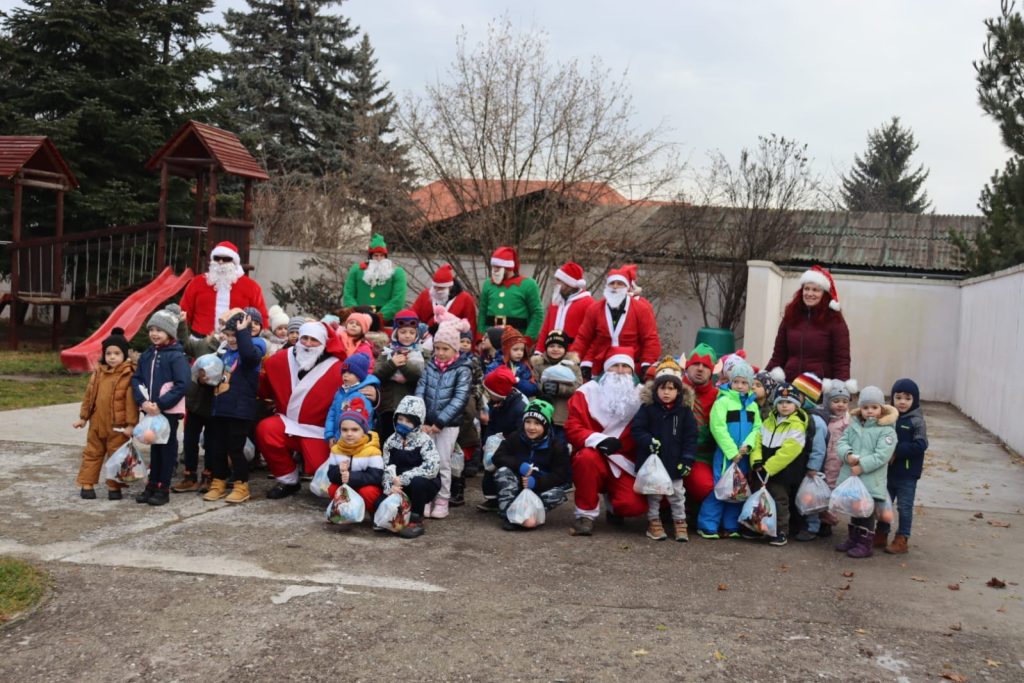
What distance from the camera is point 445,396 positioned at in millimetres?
7293

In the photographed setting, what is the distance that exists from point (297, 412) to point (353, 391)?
0.58 m

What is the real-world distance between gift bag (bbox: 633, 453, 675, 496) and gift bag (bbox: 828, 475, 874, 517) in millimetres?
1051

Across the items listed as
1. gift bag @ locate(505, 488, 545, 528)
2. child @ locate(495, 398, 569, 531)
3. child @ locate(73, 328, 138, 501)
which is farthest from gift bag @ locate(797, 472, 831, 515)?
child @ locate(73, 328, 138, 501)

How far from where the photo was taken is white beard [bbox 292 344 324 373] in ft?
24.7

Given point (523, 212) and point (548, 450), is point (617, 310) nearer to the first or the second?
point (548, 450)

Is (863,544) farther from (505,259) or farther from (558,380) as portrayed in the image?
(505,259)

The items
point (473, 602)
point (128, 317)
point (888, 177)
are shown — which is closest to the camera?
point (473, 602)

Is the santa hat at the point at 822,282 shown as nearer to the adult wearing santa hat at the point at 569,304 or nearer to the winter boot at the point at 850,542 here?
the winter boot at the point at 850,542

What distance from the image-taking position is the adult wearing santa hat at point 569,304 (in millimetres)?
9102

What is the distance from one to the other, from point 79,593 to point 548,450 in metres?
3.23

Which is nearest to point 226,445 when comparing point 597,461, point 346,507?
point 346,507

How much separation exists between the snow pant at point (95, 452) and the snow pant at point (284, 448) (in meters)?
0.98

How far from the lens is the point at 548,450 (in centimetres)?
715

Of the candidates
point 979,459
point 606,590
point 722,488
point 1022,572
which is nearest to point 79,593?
point 606,590
